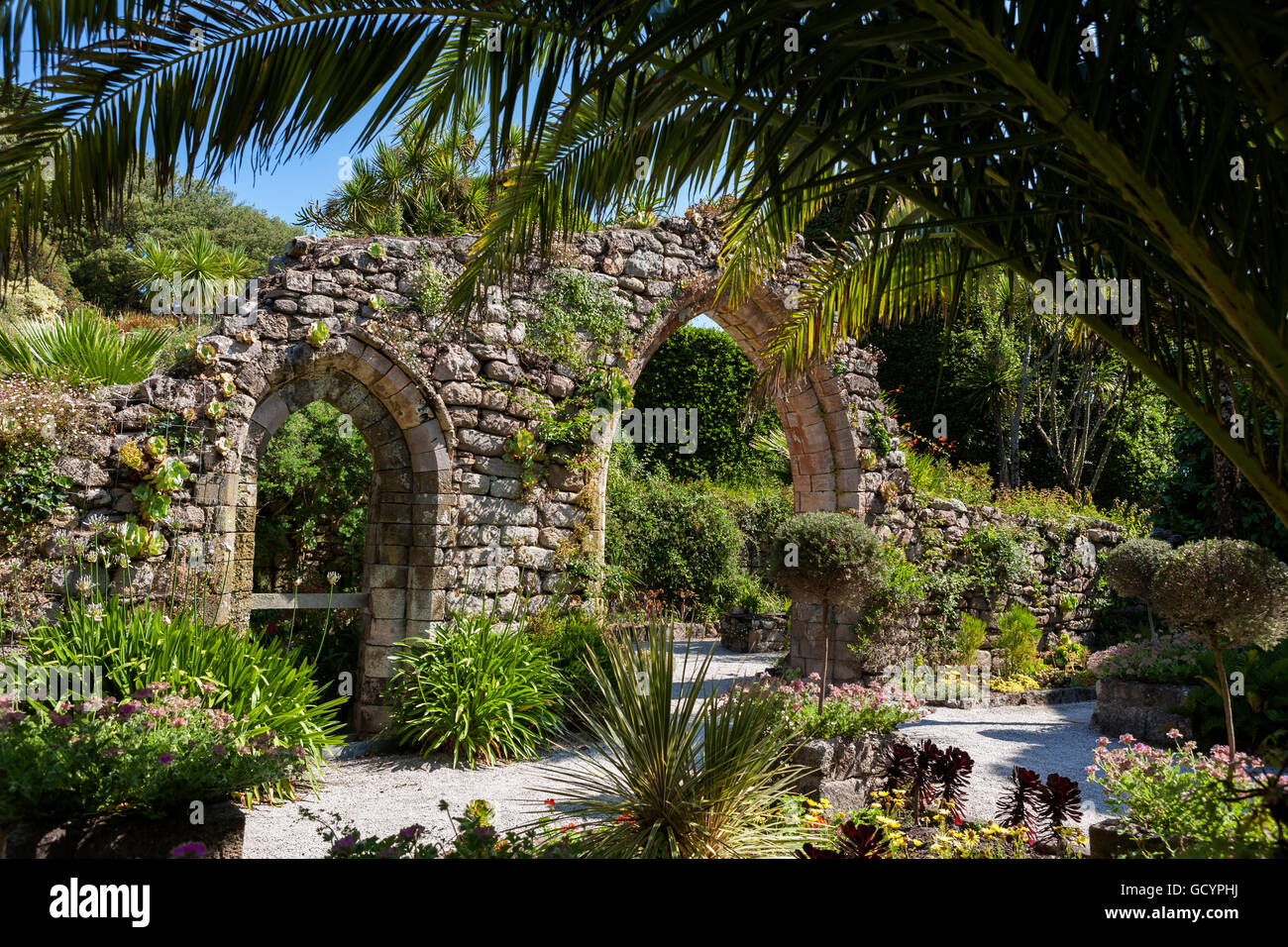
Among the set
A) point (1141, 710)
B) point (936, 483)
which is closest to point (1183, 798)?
point (1141, 710)

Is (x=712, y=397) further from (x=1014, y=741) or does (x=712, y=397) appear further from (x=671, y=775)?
(x=671, y=775)

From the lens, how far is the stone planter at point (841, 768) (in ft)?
15.7

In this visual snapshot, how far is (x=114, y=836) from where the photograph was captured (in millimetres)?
3096

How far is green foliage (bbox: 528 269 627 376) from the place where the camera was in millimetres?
7645

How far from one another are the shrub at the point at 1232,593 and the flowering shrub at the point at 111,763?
18.7ft

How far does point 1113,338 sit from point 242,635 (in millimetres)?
5094

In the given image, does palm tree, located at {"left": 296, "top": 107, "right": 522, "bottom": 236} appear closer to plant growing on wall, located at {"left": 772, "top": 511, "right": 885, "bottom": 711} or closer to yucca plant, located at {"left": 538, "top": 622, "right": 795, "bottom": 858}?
plant growing on wall, located at {"left": 772, "top": 511, "right": 885, "bottom": 711}

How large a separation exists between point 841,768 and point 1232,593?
296cm

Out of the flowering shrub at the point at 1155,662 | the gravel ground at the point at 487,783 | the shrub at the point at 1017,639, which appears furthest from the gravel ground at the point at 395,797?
the shrub at the point at 1017,639

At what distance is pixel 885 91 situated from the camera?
6.56ft

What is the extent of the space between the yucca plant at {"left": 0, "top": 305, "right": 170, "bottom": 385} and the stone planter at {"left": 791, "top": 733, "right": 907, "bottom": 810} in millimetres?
5372
